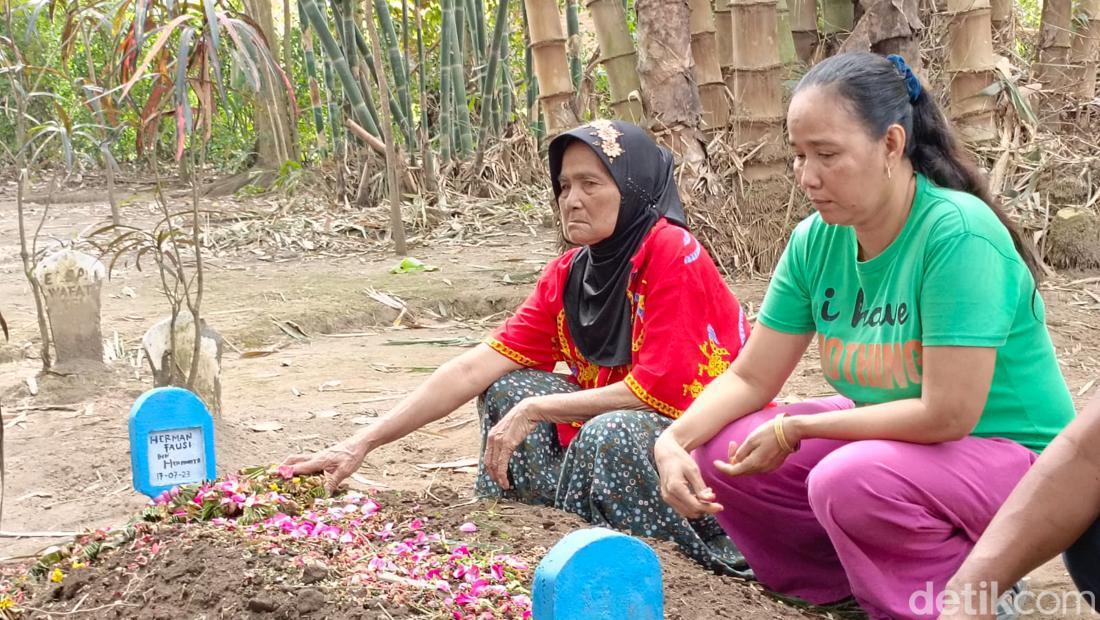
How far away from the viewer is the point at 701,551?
9.14ft

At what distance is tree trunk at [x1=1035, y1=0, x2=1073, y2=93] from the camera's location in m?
6.63

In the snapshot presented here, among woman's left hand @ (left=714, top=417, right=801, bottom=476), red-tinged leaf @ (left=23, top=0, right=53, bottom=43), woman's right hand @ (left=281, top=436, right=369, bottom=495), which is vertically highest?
red-tinged leaf @ (left=23, top=0, right=53, bottom=43)

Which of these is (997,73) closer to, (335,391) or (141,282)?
(335,391)

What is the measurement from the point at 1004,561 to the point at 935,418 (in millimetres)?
600

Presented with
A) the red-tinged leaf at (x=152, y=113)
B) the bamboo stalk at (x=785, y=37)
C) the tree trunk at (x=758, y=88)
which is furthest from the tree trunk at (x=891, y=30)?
the red-tinged leaf at (x=152, y=113)

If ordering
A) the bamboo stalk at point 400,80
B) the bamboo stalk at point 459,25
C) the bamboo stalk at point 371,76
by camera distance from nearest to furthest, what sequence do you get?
the bamboo stalk at point 371,76 → the bamboo stalk at point 459,25 → the bamboo stalk at point 400,80

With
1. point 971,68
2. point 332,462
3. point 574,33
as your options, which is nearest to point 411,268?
point 574,33

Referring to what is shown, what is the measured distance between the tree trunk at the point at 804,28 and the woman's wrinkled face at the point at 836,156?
4440mm

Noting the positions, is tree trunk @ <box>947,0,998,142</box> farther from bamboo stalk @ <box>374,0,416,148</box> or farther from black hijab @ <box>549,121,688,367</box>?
bamboo stalk @ <box>374,0,416,148</box>

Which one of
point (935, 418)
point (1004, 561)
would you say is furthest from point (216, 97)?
point (1004, 561)

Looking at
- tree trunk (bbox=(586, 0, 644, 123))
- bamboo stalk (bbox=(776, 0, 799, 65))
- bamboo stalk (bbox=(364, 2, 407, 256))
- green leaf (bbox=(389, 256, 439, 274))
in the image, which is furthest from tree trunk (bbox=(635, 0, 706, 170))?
bamboo stalk (bbox=(364, 2, 407, 256))

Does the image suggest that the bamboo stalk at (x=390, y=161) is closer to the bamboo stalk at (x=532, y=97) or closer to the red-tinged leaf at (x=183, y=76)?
the bamboo stalk at (x=532, y=97)

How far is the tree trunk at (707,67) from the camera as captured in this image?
5.95 meters

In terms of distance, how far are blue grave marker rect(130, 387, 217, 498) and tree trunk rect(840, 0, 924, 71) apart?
12.9 ft
